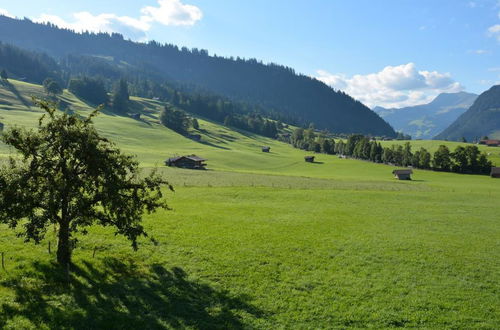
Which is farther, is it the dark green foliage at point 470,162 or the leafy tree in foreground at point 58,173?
the dark green foliage at point 470,162

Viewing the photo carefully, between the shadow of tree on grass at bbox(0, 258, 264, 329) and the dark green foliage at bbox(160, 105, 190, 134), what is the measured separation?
564 feet

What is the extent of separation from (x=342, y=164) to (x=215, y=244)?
12292cm

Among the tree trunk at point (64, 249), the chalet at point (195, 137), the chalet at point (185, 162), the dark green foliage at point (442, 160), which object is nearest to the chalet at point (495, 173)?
the dark green foliage at point (442, 160)

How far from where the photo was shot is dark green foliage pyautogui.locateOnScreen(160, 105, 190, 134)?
189125mm

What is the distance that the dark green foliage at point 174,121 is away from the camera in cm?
18912

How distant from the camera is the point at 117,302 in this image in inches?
701

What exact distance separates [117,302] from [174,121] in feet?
586

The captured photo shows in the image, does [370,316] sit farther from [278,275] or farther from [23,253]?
[23,253]

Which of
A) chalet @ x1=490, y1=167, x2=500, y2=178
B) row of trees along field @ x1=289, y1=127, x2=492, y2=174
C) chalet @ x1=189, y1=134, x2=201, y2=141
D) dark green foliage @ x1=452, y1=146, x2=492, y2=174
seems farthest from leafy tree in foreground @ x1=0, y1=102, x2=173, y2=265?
chalet @ x1=189, y1=134, x2=201, y2=141

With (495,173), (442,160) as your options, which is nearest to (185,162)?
(442,160)

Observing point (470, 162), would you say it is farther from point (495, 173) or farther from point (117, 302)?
point (117, 302)

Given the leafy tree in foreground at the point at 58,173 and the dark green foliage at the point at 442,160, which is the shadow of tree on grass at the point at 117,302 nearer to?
the leafy tree in foreground at the point at 58,173

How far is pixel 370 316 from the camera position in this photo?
61.2 feet

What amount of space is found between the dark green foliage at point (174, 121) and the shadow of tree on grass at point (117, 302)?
17188cm
